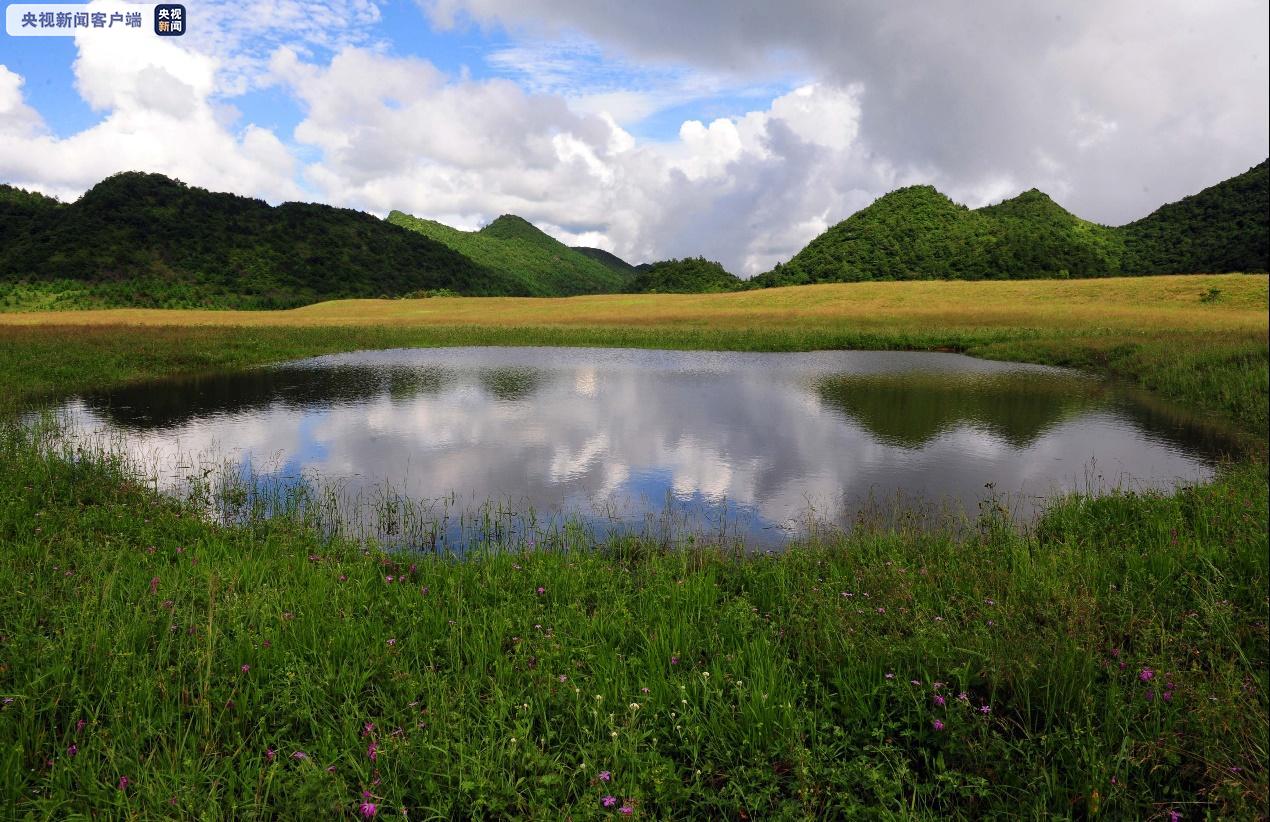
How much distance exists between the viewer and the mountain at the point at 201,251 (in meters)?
106

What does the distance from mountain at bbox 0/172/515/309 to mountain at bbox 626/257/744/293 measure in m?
43.8

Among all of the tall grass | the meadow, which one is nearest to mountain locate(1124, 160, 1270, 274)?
the meadow

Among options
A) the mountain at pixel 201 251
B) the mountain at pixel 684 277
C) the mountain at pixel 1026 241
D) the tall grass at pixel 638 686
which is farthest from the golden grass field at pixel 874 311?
the mountain at pixel 684 277

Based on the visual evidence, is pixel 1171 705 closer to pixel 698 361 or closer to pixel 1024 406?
pixel 1024 406

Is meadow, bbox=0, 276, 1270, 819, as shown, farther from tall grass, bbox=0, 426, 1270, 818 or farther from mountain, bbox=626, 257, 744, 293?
mountain, bbox=626, 257, 744, 293

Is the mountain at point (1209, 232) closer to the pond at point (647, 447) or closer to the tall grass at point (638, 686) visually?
the pond at point (647, 447)

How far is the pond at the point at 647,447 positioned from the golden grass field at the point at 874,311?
27.1 m

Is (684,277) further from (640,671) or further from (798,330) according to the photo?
(640,671)

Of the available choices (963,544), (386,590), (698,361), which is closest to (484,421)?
(386,590)

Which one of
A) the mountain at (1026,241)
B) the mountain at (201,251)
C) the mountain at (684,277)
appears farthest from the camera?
the mountain at (684,277)

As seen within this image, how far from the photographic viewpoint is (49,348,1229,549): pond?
11.0 meters

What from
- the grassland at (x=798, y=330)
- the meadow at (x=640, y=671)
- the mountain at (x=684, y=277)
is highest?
the mountain at (x=684, y=277)

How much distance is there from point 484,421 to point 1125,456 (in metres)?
16.5

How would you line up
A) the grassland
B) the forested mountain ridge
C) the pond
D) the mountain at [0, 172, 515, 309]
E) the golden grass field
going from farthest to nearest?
the mountain at [0, 172, 515, 309] < the forested mountain ridge < the golden grass field < the grassland < the pond
